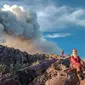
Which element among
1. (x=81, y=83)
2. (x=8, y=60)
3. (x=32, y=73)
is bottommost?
(x=81, y=83)

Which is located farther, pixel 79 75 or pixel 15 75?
pixel 15 75

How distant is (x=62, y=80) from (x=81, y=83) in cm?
152

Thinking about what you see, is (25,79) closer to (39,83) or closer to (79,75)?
(39,83)

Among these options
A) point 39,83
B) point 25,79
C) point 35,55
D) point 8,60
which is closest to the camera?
point 39,83

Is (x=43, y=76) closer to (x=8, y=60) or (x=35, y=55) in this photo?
(x=8, y=60)

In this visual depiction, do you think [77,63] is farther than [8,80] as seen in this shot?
No

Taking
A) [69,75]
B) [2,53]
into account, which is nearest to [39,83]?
[69,75]

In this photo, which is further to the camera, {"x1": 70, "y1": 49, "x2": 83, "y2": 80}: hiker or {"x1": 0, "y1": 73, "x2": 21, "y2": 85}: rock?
{"x1": 0, "y1": 73, "x2": 21, "y2": 85}: rock

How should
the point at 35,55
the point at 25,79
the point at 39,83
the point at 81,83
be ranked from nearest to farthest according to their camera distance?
the point at 81,83 → the point at 39,83 → the point at 25,79 → the point at 35,55

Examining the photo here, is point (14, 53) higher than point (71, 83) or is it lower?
higher

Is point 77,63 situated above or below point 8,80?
above

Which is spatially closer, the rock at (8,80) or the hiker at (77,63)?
the hiker at (77,63)

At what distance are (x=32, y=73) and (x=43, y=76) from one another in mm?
2275

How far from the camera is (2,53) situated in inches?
2505
